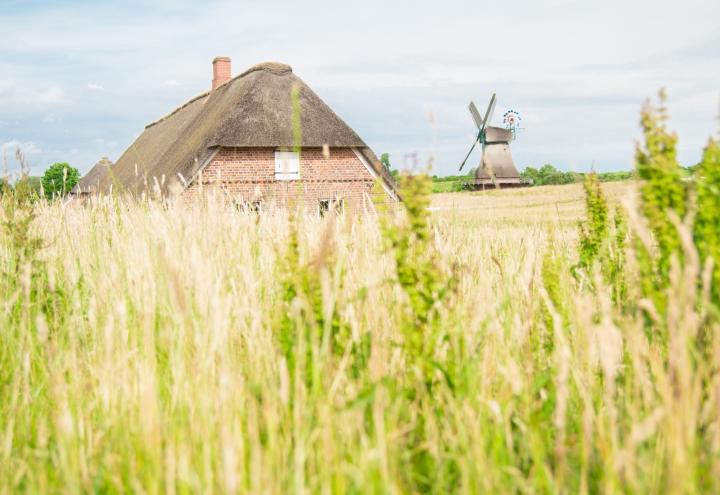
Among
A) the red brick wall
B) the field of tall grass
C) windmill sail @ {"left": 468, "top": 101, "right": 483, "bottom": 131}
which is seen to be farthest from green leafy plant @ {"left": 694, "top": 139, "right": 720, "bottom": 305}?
windmill sail @ {"left": 468, "top": 101, "right": 483, "bottom": 131}

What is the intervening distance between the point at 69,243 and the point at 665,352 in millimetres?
3766

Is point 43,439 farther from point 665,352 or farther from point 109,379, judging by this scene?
point 665,352

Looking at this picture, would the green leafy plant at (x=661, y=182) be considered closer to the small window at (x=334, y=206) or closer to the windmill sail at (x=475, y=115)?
the small window at (x=334, y=206)

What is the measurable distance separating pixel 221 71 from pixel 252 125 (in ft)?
24.6

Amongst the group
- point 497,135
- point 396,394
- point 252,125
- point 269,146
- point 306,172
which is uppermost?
point 497,135

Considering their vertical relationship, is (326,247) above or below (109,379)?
above

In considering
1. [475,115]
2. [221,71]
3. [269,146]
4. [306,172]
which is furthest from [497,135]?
[269,146]

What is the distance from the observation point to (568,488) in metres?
1.51

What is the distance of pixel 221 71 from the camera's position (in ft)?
91.4

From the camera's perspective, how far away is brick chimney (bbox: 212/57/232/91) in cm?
2777

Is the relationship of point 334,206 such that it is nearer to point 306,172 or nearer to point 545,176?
point 306,172

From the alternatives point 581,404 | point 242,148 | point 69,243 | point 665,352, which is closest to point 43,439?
point 581,404

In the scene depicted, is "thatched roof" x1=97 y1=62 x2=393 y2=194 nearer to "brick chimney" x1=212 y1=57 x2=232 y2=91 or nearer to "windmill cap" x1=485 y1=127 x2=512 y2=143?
"brick chimney" x1=212 y1=57 x2=232 y2=91

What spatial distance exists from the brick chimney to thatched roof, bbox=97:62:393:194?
2357 mm
